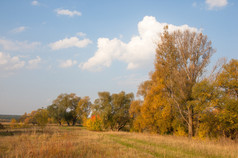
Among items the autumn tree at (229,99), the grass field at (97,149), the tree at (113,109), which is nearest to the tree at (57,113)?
the tree at (113,109)

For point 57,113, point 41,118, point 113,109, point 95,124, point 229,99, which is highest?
point 229,99

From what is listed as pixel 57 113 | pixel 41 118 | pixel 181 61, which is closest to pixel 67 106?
pixel 57 113

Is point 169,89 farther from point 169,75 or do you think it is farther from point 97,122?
point 97,122

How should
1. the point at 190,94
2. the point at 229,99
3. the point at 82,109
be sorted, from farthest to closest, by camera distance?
the point at 82,109 < the point at 190,94 < the point at 229,99

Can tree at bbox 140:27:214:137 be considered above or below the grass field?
above

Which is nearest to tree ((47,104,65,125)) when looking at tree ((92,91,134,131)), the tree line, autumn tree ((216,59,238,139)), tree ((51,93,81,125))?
tree ((51,93,81,125))

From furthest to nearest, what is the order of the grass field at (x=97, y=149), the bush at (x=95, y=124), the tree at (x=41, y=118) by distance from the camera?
1. the bush at (x=95, y=124)
2. the tree at (x=41, y=118)
3. the grass field at (x=97, y=149)

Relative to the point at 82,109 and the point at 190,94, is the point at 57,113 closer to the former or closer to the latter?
the point at 82,109

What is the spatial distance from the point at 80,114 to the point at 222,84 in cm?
5931

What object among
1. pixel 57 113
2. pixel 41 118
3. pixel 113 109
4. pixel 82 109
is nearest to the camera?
pixel 41 118

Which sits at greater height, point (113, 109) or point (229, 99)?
point (229, 99)

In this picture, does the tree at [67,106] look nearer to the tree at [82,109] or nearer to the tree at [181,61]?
the tree at [82,109]

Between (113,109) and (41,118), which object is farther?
(113,109)

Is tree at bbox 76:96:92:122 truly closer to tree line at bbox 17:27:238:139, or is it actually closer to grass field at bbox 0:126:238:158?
tree line at bbox 17:27:238:139
